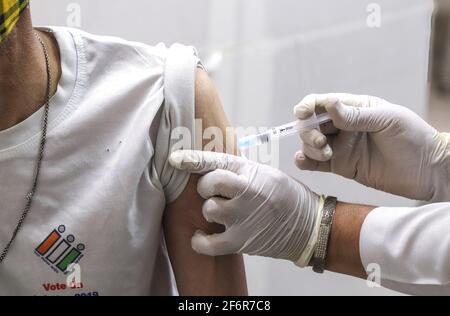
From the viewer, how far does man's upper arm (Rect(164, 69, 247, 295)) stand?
1.12 m

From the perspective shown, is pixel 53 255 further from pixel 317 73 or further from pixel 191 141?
pixel 317 73

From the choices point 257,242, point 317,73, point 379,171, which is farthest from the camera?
point 317,73

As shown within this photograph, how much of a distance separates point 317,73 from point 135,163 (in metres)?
0.98

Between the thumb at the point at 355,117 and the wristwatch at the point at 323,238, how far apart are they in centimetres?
18

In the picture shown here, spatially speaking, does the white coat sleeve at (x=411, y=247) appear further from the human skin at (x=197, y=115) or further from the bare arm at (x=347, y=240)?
the human skin at (x=197, y=115)

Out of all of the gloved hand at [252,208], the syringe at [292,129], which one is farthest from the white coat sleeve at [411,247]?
the syringe at [292,129]

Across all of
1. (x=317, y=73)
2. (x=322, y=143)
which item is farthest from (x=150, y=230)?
(x=317, y=73)

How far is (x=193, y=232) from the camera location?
1146 millimetres

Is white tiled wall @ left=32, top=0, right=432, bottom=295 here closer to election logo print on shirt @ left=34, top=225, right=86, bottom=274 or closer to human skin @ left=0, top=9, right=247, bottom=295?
human skin @ left=0, top=9, right=247, bottom=295

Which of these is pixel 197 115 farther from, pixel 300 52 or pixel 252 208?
pixel 300 52

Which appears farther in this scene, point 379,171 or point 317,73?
point 317,73

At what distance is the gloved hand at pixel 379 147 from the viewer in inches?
47.6

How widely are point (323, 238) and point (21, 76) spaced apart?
27.7 inches

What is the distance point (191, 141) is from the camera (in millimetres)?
1107
